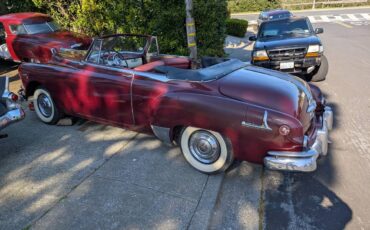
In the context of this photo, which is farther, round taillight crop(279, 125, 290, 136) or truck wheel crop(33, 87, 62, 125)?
truck wheel crop(33, 87, 62, 125)

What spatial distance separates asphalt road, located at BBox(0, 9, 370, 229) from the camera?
3.12 meters

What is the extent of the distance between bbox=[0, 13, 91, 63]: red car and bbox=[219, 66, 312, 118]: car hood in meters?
5.81

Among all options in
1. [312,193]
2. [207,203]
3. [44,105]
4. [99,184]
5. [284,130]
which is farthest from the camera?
[44,105]

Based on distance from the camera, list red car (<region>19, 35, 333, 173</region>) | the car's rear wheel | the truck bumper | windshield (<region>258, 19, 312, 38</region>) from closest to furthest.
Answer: red car (<region>19, 35, 333, 173</region>), the car's rear wheel, the truck bumper, windshield (<region>258, 19, 312, 38</region>)

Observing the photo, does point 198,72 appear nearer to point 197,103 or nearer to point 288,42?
point 197,103

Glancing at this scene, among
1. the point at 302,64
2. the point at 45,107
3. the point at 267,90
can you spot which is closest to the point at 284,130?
the point at 267,90

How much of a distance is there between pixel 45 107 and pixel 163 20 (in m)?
3.97

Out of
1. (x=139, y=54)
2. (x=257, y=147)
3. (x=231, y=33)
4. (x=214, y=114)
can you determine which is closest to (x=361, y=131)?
(x=257, y=147)

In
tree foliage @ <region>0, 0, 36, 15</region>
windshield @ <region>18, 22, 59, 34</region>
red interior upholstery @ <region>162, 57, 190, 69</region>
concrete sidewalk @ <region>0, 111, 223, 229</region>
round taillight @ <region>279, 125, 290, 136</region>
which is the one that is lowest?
concrete sidewalk @ <region>0, 111, 223, 229</region>

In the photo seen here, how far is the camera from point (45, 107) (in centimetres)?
530

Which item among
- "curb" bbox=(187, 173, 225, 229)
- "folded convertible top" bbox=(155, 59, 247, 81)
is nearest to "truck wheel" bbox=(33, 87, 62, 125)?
"folded convertible top" bbox=(155, 59, 247, 81)

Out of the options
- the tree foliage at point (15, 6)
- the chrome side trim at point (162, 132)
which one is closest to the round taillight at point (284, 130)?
the chrome side trim at point (162, 132)

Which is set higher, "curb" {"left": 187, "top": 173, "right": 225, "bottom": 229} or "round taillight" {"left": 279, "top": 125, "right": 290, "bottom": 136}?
"round taillight" {"left": 279, "top": 125, "right": 290, "bottom": 136}

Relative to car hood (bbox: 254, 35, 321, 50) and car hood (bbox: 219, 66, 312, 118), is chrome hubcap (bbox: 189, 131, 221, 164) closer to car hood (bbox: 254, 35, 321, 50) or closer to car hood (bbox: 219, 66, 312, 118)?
car hood (bbox: 219, 66, 312, 118)
